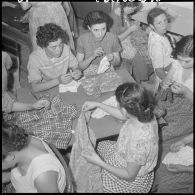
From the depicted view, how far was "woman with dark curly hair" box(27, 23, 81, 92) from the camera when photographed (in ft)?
8.50

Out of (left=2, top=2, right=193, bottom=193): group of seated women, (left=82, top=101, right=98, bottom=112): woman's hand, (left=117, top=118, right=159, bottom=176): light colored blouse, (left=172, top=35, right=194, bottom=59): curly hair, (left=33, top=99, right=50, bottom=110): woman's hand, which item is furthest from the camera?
(left=33, top=99, right=50, bottom=110): woman's hand

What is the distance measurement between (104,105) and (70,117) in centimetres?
29

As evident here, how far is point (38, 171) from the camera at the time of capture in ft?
5.12

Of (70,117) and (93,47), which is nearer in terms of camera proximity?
(70,117)

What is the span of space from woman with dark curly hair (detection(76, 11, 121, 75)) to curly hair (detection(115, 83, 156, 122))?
123 centimetres

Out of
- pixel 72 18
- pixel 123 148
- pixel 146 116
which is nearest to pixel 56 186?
pixel 123 148

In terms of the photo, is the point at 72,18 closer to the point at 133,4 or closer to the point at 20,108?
the point at 133,4

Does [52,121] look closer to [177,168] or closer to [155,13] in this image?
[177,168]

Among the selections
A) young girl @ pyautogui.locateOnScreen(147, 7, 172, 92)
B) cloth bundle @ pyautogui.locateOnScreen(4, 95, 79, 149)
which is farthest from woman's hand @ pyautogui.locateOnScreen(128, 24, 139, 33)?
cloth bundle @ pyautogui.locateOnScreen(4, 95, 79, 149)

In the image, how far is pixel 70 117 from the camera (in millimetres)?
2174

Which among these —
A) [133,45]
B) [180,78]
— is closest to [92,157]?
[180,78]

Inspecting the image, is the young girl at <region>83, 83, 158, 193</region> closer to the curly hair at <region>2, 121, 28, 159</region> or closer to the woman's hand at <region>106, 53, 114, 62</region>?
the curly hair at <region>2, 121, 28, 159</region>

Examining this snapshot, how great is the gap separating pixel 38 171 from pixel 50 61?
1.49 meters

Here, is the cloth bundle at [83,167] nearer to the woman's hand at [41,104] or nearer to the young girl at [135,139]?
the young girl at [135,139]
